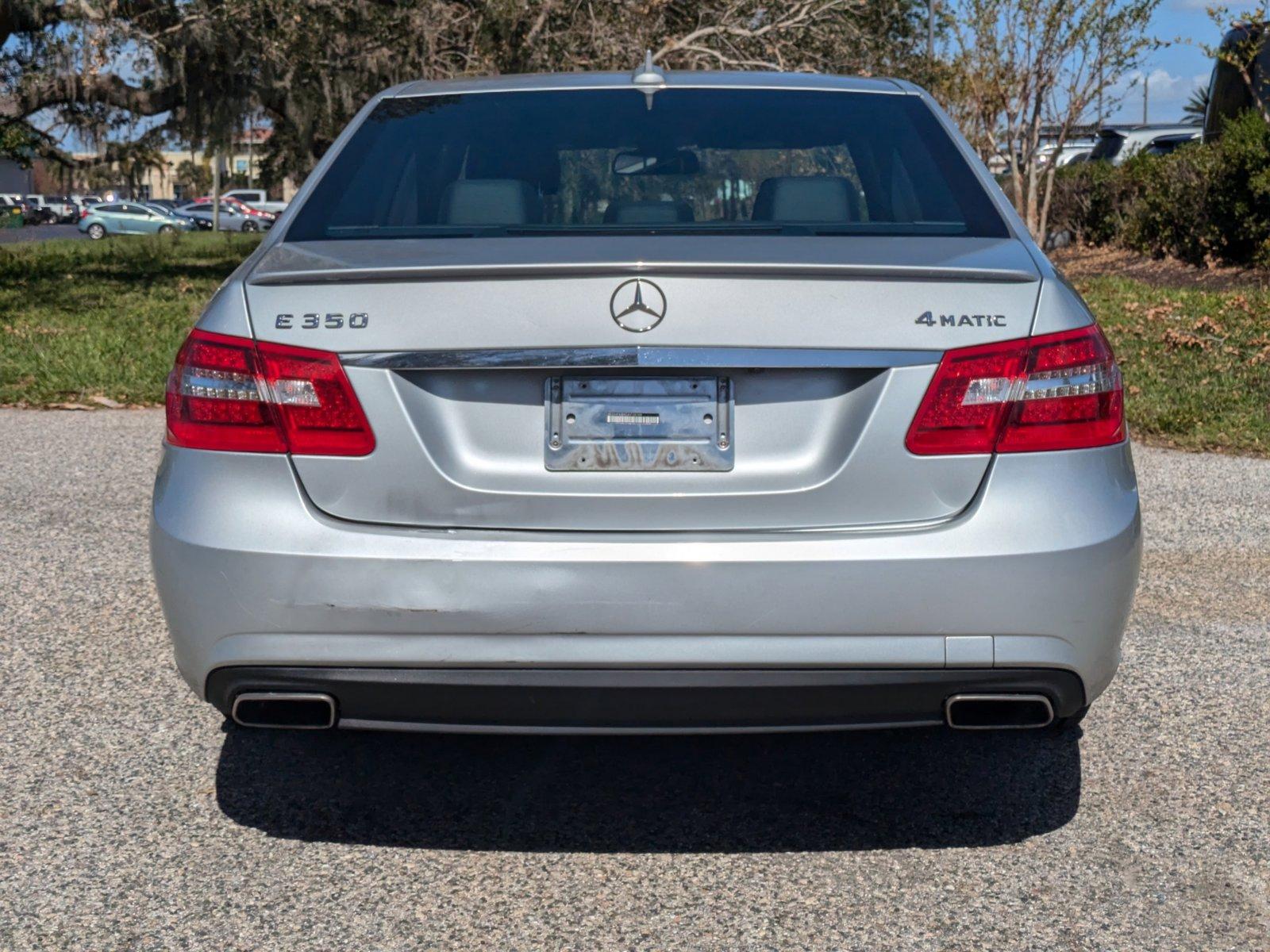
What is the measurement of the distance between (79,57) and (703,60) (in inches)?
270

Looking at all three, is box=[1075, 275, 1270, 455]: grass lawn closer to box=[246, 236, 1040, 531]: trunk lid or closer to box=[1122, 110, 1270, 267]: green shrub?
box=[1122, 110, 1270, 267]: green shrub

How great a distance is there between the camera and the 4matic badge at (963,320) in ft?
9.23

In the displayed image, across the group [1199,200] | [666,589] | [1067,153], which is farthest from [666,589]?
[1067,153]

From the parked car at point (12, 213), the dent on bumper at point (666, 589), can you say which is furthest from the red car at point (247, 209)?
the dent on bumper at point (666, 589)

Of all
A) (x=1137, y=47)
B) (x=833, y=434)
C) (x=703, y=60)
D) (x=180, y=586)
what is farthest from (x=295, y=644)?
(x=1137, y=47)

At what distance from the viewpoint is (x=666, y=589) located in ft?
9.03

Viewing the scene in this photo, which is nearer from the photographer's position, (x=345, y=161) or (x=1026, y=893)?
(x=1026, y=893)

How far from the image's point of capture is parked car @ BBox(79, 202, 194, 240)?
190 ft

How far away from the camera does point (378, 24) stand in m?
17.7

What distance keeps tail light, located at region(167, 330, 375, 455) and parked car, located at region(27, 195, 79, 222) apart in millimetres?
74142

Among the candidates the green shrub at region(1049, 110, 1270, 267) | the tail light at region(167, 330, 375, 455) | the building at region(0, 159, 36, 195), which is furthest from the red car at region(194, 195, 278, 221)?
the tail light at region(167, 330, 375, 455)

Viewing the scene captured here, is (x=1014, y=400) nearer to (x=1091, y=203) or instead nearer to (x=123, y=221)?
(x=1091, y=203)

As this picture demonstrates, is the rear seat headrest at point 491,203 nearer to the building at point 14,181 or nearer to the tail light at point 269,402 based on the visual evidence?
the tail light at point 269,402

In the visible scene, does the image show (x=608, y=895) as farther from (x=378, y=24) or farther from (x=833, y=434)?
(x=378, y=24)
